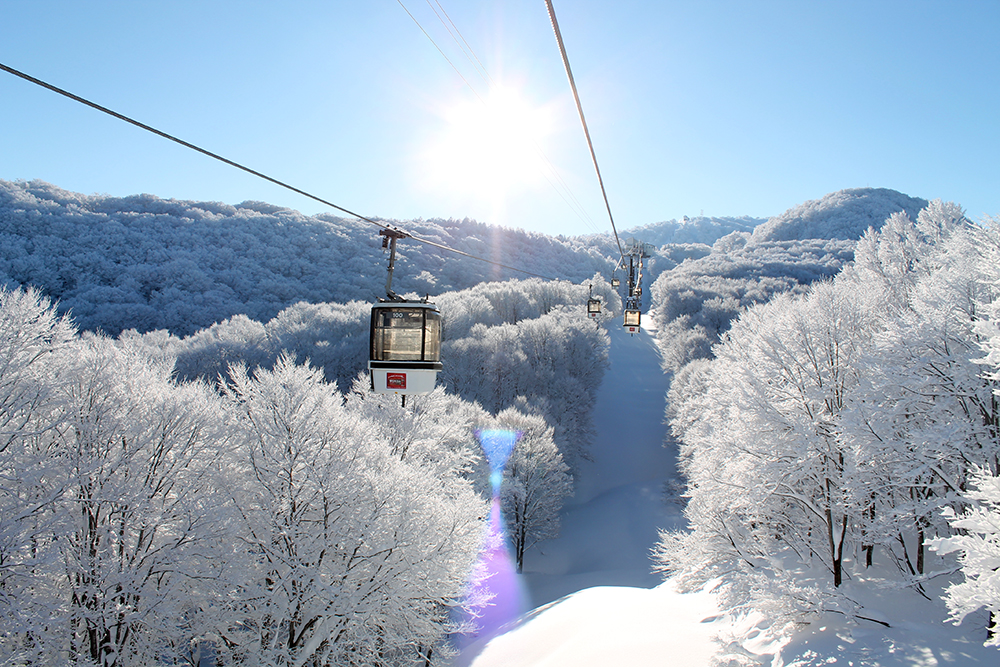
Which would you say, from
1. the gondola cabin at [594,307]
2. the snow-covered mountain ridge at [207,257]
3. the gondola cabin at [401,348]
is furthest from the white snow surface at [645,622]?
the snow-covered mountain ridge at [207,257]

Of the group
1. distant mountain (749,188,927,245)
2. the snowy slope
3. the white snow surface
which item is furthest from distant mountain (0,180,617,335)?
distant mountain (749,188,927,245)

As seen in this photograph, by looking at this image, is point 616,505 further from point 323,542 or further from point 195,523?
point 195,523

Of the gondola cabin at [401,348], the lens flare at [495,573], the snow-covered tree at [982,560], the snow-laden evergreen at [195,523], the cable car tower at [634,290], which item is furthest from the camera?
the lens flare at [495,573]

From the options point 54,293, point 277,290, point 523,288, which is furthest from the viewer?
point 277,290

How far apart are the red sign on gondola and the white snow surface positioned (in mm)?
10489

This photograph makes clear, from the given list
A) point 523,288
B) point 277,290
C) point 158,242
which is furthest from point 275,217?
point 523,288

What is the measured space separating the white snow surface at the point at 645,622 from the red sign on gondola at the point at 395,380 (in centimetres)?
1049

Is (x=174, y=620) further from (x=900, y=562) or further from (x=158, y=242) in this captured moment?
(x=158, y=242)

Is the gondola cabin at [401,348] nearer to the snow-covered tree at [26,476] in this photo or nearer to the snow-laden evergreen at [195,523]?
the snow-laden evergreen at [195,523]

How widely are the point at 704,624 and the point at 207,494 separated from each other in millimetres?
16797

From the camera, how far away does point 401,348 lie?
9.97 meters

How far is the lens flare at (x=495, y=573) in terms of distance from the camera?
23.9 metres

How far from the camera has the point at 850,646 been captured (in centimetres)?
1119

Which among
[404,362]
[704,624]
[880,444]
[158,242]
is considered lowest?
[704,624]
